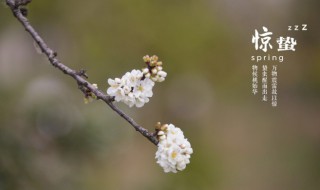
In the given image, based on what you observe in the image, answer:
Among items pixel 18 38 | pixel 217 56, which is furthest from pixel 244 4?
pixel 18 38

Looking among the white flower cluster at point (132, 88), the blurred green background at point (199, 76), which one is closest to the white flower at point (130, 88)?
the white flower cluster at point (132, 88)

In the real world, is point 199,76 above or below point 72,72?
above

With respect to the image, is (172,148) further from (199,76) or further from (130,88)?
(199,76)

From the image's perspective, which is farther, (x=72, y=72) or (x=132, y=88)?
(x=132, y=88)

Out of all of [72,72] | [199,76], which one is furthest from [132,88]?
[199,76]

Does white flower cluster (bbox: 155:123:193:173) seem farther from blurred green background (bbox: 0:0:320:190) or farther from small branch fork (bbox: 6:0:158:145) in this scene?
blurred green background (bbox: 0:0:320:190)
